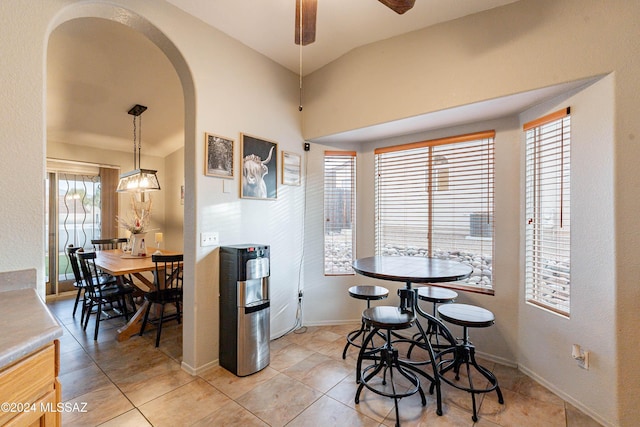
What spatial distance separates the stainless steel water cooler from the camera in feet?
7.57

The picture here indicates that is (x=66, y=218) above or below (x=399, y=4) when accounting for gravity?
below

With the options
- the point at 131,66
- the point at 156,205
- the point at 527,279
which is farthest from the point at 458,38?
Result: the point at 156,205

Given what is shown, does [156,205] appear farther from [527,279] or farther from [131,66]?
[527,279]

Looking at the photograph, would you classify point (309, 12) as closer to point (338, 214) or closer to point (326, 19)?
point (326, 19)

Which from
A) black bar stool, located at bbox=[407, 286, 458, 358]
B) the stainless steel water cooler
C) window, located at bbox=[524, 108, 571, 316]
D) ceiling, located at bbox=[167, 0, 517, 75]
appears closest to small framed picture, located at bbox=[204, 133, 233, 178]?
the stainless steel water cooler

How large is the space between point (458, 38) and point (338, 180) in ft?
6.02

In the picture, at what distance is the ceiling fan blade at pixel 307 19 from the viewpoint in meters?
1.61

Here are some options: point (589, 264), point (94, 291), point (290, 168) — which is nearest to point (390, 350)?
point (589, 264)

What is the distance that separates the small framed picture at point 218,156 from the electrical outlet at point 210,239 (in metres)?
0.52

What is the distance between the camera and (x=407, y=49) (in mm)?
2555

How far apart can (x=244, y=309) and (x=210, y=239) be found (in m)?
0.67

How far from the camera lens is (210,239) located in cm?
240

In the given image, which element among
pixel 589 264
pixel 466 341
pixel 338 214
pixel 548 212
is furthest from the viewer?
pixel 338 214

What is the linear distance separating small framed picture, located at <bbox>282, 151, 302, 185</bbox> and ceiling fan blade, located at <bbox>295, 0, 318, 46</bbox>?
4.63 ft
